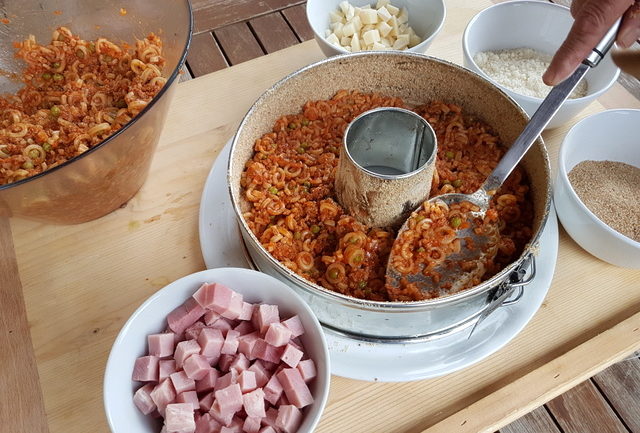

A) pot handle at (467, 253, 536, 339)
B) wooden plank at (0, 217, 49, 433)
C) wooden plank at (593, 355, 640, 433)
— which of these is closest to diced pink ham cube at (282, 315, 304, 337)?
pot handle at (467, 253, 536, 339)

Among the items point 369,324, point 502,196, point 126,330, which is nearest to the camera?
point 126,330

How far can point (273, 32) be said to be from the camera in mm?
2031

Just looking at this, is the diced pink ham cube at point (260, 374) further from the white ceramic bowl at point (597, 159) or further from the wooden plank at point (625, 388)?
the wooden plank at point (625, 388)

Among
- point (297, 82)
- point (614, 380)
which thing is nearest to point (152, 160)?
point (297, 82)

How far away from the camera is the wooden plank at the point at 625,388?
1.41 meters

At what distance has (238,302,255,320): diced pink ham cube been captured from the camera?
3.05 ft

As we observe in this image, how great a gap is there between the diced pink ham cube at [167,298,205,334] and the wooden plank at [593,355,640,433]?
45.0 inches

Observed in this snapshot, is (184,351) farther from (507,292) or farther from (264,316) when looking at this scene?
(507,292)

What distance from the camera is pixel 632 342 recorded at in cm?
105

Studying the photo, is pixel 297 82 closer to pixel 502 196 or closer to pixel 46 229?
pixel 502 196

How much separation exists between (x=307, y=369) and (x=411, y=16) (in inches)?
43.9

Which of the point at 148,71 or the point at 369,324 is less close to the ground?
the point at 148,71

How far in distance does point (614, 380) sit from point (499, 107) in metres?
0.85

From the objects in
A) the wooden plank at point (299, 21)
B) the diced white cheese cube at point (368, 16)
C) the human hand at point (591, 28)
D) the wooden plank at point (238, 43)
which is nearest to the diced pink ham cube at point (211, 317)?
the human hand at point (591, 28)
